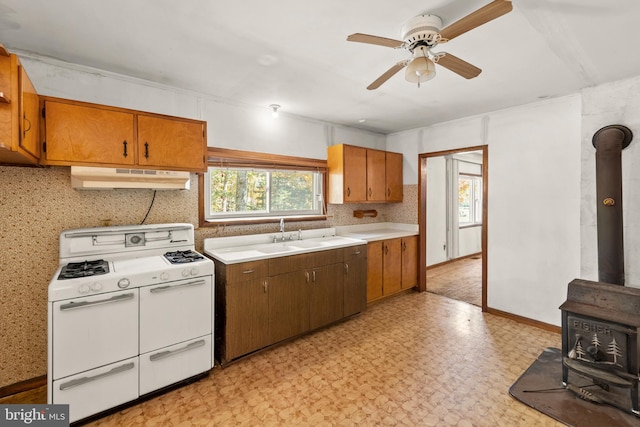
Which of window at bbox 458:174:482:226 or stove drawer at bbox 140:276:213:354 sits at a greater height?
window at bbox 458:174:482:226

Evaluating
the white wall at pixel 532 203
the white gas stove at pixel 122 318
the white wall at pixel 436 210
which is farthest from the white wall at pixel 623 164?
the white gas stove at pixel 122 318

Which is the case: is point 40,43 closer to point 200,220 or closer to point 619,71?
point 200,220

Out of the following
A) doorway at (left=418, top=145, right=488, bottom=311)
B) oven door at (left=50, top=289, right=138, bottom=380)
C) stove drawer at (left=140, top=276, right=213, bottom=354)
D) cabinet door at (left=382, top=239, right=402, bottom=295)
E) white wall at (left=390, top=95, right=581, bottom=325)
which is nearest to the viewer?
oven door at (left=50, top=289, right=138, bottom=380)

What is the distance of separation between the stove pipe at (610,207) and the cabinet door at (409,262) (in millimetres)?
2175

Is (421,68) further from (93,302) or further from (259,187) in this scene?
(93,302)

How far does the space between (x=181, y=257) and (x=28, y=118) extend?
136 cm

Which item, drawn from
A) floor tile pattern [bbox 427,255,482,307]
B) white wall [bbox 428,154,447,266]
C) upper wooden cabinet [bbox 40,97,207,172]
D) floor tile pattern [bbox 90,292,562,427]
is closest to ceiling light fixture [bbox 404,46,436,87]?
upper wooden cabinet [bbox 40,97,207,172]

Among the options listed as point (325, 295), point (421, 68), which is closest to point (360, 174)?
point (325, 295)

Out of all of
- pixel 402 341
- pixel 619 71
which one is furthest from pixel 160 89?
pixel 619 71

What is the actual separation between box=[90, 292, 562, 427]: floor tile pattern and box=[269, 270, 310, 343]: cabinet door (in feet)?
0.56

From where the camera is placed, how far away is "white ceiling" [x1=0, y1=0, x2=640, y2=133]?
1700 mm

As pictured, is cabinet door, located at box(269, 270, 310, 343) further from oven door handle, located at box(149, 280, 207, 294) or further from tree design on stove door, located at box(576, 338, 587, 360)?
tree design on stove door, located at box(576, 338, 587, 360)

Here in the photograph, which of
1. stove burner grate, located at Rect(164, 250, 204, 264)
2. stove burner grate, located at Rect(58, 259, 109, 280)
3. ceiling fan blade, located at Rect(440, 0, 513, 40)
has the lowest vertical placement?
stove burner grate, located at Rect(58, 259, 109, 280)

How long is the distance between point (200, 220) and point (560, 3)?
321 centimetres
